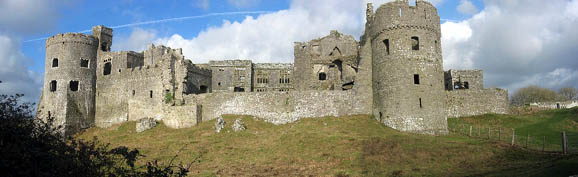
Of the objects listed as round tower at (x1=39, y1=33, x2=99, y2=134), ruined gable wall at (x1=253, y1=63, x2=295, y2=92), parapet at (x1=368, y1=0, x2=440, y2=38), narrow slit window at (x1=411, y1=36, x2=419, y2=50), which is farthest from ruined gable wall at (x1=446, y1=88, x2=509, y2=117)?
round tower at (x1=39, y1=33, x2=99, y2=134)

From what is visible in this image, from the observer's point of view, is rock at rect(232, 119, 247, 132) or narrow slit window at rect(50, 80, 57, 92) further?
narrow slit window at rect(50, 80, 57, 92)

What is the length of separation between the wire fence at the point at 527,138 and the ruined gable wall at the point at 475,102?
3.52 m

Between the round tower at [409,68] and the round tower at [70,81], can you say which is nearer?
the round tower at [409,68]

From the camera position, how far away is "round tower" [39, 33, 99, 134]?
51.3 meters

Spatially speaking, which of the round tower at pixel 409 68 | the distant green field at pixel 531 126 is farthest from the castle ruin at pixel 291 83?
the distant green field at pixel 531 126

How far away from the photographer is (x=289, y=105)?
146 feet

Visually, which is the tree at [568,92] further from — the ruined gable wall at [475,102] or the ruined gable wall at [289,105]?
the ruined gable wall at [289,105]

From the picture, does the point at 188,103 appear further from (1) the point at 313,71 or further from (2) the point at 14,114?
(2) the point at 14,114

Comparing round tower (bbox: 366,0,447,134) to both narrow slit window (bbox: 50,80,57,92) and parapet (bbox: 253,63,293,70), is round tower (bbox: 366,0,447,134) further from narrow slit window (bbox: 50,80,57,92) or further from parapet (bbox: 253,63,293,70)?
narrow slit window (bbox: 50,80,57,92)

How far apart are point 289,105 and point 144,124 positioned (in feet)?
53.8

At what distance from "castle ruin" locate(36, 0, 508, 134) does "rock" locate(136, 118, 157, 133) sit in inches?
64.9

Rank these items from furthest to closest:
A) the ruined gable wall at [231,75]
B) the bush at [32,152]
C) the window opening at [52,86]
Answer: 1. the ruined gable wall at [231,75]
2. the window opening at [52,86]
3. the bush at [32,152]

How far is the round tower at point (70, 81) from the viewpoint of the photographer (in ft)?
168

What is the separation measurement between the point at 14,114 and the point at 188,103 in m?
33.3
